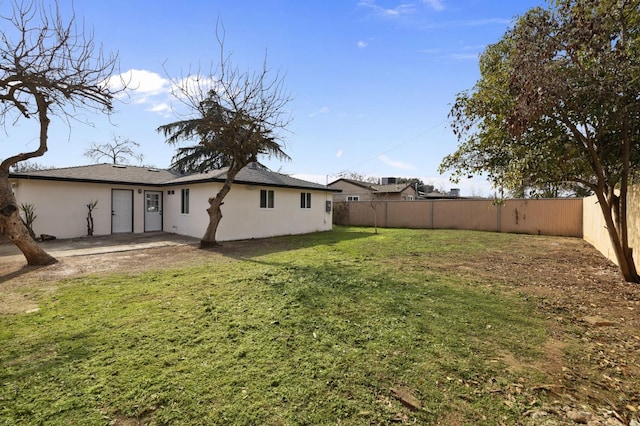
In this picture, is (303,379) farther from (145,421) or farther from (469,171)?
(469,171)

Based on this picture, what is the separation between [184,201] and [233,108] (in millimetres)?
5460

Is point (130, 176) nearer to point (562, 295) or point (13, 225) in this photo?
point (13, 225)

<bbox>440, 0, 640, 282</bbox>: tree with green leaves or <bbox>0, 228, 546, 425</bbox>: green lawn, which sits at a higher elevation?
<bbox>440, 0, 640, 282</bbox>: tree with green leaves

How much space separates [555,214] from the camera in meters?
14.8

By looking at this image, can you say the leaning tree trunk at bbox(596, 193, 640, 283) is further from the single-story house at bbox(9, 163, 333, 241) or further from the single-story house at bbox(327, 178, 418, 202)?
the single-story house at bbox(327, 178, 418, 202)

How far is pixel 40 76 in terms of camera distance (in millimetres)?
6301

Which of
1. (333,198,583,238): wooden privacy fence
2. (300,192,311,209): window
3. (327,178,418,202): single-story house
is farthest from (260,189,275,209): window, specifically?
(327,178,418,202): single-story house

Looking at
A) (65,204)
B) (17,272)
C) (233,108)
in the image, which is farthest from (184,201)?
(17,272)

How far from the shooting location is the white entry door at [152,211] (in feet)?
47.5

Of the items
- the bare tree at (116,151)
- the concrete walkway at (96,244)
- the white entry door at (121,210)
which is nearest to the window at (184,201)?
the concrete walkway at (96,244)

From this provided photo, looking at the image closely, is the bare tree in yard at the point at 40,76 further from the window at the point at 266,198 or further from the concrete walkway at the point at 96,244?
the window at the point at 266,198

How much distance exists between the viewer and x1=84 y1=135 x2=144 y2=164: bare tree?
92.4 ft

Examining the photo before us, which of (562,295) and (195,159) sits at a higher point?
(195,159)

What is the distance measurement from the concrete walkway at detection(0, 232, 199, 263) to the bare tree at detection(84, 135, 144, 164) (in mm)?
19718
